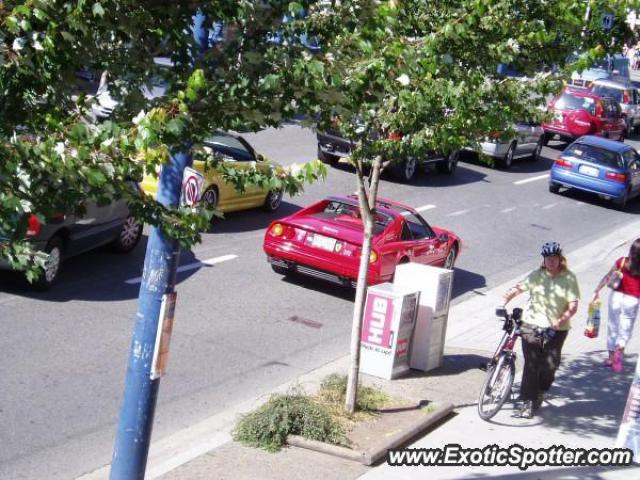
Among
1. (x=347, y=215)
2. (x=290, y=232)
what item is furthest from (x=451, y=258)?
(x=290, y=232)

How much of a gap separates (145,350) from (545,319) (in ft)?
16.1

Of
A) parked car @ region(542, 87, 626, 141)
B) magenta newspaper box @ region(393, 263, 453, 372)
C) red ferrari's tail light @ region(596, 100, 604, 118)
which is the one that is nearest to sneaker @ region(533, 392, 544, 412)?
magenta newspaper box @ region(393, 263, 453, 372)

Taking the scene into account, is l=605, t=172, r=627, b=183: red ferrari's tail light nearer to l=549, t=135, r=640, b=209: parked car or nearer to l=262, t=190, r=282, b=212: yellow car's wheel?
l=549, t=135, r=640, b=209: parked car

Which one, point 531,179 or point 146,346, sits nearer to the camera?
point 146,346

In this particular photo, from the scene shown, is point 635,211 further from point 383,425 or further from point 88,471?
point 88,471

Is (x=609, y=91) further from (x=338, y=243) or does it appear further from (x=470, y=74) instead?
(x=470, y=74)

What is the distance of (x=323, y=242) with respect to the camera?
558 inches

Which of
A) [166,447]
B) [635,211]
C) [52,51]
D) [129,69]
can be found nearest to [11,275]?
[166,447]

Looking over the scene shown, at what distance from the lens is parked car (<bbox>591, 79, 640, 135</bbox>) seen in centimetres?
4091

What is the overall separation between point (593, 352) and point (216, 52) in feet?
27.4

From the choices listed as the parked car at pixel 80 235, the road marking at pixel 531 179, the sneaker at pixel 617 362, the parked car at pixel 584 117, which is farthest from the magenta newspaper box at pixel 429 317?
the parked car at pixel 584 117

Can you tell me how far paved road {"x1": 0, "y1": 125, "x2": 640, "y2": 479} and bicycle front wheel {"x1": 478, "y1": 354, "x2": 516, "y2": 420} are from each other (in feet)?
7.15

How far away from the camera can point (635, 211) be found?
2677 centimetres

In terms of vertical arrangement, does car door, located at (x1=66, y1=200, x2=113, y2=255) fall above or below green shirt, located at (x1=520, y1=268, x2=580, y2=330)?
below
